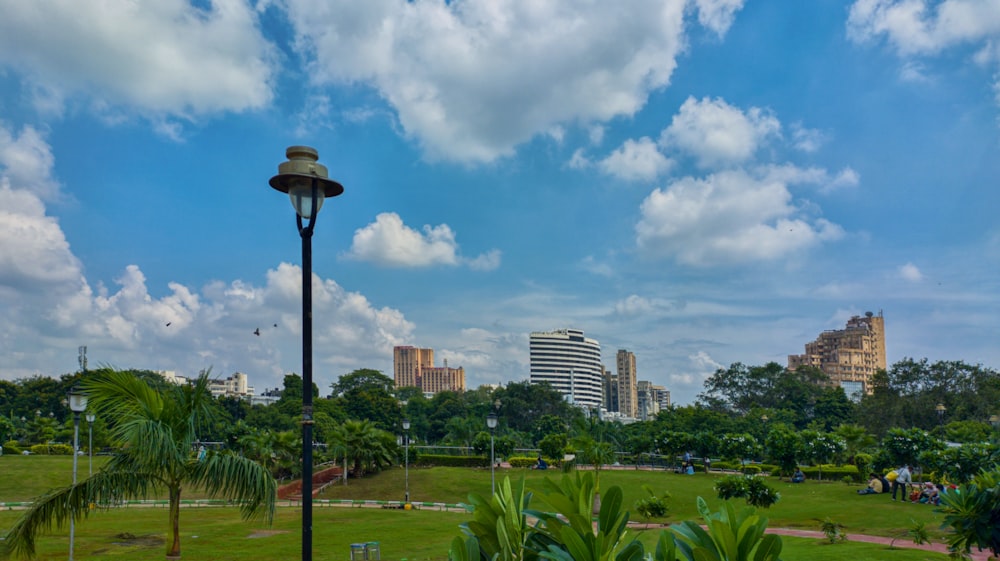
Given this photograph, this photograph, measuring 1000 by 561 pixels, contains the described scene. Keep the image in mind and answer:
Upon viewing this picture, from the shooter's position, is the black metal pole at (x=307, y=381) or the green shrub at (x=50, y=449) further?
the green shrub at (x=50, y=449)

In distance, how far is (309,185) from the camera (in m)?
6.71

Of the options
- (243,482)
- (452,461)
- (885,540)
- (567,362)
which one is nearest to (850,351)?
(567,362)

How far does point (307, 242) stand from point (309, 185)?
54cm

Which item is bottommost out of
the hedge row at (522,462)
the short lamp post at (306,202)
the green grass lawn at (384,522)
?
the hedge row at (522,462)

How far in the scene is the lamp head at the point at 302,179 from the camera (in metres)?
6.60

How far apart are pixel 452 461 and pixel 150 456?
40.4 metres

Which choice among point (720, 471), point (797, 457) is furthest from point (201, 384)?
point (720, 471)

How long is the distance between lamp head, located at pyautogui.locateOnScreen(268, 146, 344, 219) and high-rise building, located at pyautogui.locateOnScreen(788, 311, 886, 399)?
160 meters

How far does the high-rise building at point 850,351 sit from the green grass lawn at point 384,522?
420 feet

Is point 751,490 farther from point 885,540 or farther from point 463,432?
point 463,432

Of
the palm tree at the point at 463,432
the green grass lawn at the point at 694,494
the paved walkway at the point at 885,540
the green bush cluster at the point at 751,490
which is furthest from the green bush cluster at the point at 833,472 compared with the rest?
the palm tree at the point at 463,432

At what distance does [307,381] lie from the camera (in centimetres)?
658

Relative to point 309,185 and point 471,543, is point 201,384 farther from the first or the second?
point 471,543

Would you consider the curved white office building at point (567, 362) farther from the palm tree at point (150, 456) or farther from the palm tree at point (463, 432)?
the palm tree at point (150, 456)
